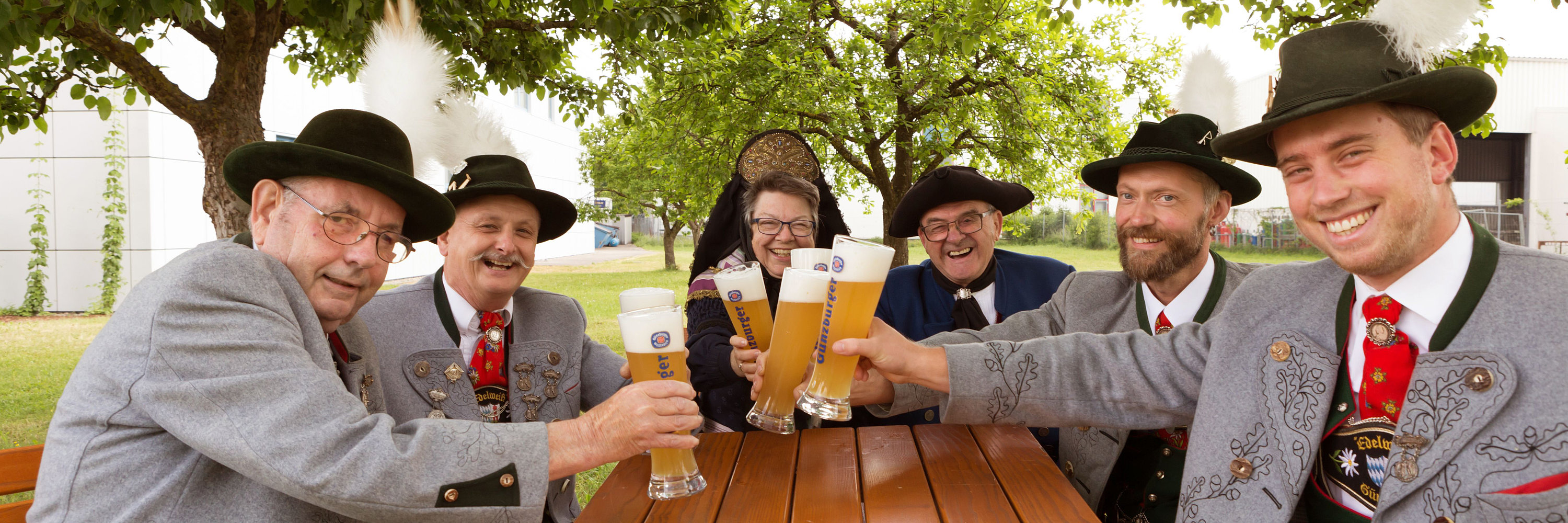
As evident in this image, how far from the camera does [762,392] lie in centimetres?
211

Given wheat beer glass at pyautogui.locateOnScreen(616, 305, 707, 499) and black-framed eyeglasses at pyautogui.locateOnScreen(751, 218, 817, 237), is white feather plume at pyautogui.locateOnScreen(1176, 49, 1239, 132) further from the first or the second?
wheat beer glass at pyautogui.locateOnScreen(616, 305, 707, 499)

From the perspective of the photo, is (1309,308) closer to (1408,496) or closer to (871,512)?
(1408,496)

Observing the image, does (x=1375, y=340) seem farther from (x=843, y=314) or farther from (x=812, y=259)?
(x=812, y=259)

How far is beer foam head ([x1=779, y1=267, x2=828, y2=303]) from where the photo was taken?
1878 millimetres

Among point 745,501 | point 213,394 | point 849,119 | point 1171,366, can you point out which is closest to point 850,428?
point 745,501

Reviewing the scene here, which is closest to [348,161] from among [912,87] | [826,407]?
[826,407]

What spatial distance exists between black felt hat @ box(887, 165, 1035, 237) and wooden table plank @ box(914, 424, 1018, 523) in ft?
3.83


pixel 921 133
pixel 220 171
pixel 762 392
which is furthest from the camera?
pixel 921 133

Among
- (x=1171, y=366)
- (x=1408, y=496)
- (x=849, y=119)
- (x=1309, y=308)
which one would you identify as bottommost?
(x=1408, y=496)

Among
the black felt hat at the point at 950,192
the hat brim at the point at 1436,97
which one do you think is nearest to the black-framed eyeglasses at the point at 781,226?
the black felt hat at the point at 950,192

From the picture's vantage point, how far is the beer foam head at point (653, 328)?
1742 mm

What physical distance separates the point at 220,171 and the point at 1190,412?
4.99 metres

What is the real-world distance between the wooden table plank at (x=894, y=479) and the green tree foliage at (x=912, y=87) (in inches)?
207

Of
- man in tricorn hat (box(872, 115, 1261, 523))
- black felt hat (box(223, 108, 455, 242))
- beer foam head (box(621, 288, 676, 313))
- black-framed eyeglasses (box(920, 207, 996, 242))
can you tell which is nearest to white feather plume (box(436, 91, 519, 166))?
black felt hat (box(223, 108, 455, 242))
